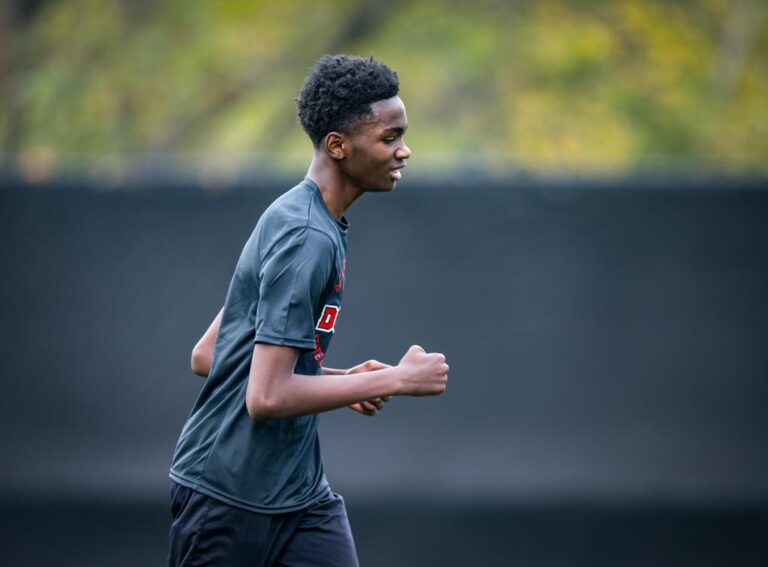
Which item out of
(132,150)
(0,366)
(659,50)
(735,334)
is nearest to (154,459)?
(0,366)

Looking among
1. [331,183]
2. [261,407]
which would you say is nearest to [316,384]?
[261,407]

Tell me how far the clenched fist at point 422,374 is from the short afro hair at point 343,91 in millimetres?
760

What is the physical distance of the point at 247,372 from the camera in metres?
3.44

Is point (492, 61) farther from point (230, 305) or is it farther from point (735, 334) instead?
point (230, 305)

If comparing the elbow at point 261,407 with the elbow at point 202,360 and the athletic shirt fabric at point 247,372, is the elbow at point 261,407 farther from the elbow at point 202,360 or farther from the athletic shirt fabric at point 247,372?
the elbow at point 202,360

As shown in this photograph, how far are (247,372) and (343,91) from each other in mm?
906

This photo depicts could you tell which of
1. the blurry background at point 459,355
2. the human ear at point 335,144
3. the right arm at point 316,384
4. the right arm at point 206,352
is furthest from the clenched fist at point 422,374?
the blurry background at point 459,355

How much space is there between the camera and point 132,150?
13.0 m

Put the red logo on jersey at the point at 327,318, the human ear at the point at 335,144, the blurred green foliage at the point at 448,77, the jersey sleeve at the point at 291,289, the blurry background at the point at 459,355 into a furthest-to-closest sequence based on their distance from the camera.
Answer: the blurred green foliage at the point at 448,77
the blurry background at the point at 459,355
the human ear at the point at 335,144
the red logo on jersey at the point at 327,318
the jersey sleeve at the point at 291,289

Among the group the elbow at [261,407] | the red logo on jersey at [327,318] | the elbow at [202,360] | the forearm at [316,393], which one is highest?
the red logo on jersey at [327,318]

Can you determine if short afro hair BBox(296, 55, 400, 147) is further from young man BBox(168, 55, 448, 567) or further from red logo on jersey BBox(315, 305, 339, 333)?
red logo on jersey BBox(315, 305, 339, 333)

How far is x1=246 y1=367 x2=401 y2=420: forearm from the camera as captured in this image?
324 centimetres

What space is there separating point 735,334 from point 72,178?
4112 millimetres

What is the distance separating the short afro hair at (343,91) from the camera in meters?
3.53
